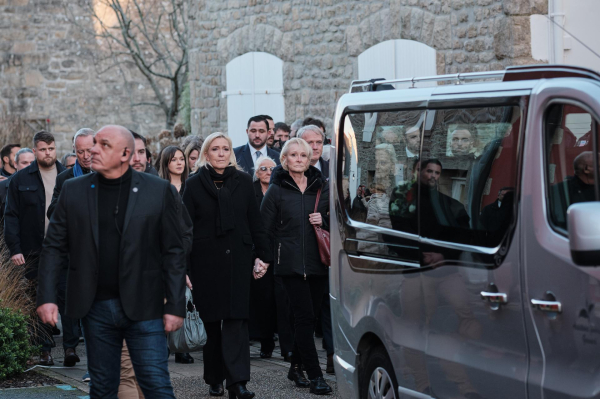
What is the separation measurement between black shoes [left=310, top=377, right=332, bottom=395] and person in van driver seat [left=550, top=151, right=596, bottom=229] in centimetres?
369

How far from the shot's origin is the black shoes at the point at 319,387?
7.36 metres

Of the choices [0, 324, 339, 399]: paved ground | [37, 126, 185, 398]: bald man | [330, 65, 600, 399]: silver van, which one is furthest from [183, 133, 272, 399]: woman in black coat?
[37, 126, 185, 398]: bald man

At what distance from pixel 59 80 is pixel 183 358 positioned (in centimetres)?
1759

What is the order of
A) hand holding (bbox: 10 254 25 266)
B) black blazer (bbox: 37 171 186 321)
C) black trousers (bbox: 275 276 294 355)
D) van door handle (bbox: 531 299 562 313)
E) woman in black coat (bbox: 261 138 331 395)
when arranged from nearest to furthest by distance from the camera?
van door handle (bbox: 531 299 562 313) → black blazer (bbox: 37 171 186 321) → woman in black coat (bbox: 261 138 331 395) → black trousers (bbox: 275 276 294 355) → hand holding (bbox: 10 254 25 266)

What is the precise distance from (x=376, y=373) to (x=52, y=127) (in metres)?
20.7

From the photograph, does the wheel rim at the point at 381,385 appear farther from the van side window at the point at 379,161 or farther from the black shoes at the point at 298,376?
the black shoes at the point at 298,376

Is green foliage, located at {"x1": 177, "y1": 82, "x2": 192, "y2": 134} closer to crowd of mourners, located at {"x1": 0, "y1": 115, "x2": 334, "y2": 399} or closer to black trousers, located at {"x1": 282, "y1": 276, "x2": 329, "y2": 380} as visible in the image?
crowd of mourners, located at {"x1": 0, "y1": 115, "x2": 334, "y2": 399}

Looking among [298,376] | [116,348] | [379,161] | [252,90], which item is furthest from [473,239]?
[252,90]

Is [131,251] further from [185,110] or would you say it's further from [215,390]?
[185,110]

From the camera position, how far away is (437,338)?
15.9 ft

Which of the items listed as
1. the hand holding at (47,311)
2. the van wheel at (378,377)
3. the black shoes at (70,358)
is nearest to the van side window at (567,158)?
the van wheel at (378,377)

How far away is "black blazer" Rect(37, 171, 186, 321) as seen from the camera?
17.1 ft

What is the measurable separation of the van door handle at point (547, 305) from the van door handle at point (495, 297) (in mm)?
197

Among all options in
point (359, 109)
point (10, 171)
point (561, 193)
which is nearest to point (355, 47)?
point (10, 171)
